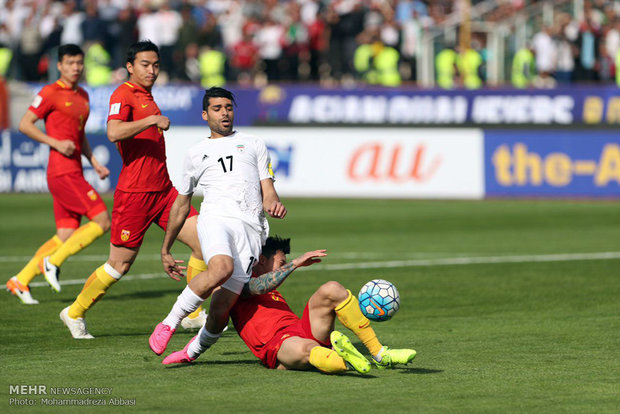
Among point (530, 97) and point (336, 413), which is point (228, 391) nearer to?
point (336, 413)

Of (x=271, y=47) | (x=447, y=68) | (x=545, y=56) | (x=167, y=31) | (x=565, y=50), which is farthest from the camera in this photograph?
(x=167, y=31)

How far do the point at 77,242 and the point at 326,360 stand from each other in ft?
16.4

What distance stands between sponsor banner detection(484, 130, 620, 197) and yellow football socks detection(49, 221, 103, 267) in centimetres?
1452

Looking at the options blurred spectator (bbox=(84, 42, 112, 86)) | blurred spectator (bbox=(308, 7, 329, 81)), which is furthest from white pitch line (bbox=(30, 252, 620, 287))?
blurred spectator (bbox=(84, 42, 112, 86))

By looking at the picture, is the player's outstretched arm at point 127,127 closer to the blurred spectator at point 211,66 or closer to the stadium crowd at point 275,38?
the stadium crowd at point 275,38

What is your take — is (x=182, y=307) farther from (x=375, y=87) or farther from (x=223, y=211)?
(x=375, y=87)

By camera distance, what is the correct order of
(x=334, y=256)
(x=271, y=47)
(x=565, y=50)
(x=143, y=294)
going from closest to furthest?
(x=143, y=294) → (x=334, y=256) → (x=565, y=50) → (x=271, y=47)

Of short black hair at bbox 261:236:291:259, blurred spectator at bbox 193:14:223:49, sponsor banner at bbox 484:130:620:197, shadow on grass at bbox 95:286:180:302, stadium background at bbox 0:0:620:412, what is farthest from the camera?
blurred spectator at bbox 193:14:223:49

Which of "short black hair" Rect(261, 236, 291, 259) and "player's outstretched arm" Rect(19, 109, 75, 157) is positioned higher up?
"player's outstretched arm" Rect(19, 109, 75, 157)

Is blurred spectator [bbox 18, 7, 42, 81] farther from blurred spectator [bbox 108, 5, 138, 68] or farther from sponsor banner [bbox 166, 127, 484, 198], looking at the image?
sponsor banner [bbox 166, 127, 484, 198]

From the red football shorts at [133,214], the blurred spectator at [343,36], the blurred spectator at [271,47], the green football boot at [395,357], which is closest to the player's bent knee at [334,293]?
the green football boot at [395,357]

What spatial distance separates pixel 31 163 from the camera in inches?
1085

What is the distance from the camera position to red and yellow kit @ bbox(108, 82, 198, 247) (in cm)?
986

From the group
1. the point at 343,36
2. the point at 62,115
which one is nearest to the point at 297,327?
the point at 62,115
